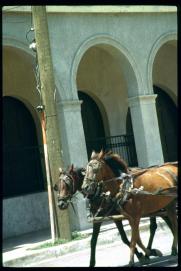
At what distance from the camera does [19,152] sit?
1688cm

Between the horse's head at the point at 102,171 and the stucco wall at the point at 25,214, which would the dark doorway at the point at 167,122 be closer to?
the stucco wall at the point at 25,214

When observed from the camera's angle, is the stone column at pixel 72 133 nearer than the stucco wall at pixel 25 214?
Yes

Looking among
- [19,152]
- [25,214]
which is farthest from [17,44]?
[25,214]

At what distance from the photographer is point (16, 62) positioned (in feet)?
55.5

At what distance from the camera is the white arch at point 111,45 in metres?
15.0

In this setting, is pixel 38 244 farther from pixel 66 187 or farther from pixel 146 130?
pixel 146 130

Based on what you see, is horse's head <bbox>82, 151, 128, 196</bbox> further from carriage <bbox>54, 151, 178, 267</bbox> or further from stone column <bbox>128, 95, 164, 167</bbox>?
stone column <bbox>128, 95, 164, 167</bbox>

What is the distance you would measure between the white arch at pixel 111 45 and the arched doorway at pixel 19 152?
9.22ft

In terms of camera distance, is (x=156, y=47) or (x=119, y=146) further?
(x=119, y=146)

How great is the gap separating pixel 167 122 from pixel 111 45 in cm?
601

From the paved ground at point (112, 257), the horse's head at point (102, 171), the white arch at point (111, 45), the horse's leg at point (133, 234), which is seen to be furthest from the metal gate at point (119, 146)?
the horse's leg at point (133, 234)

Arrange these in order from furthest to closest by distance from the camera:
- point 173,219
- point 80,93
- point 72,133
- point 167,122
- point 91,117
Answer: point 167,122, point 91,117, point 80,93, point 72,133, point 173,219
